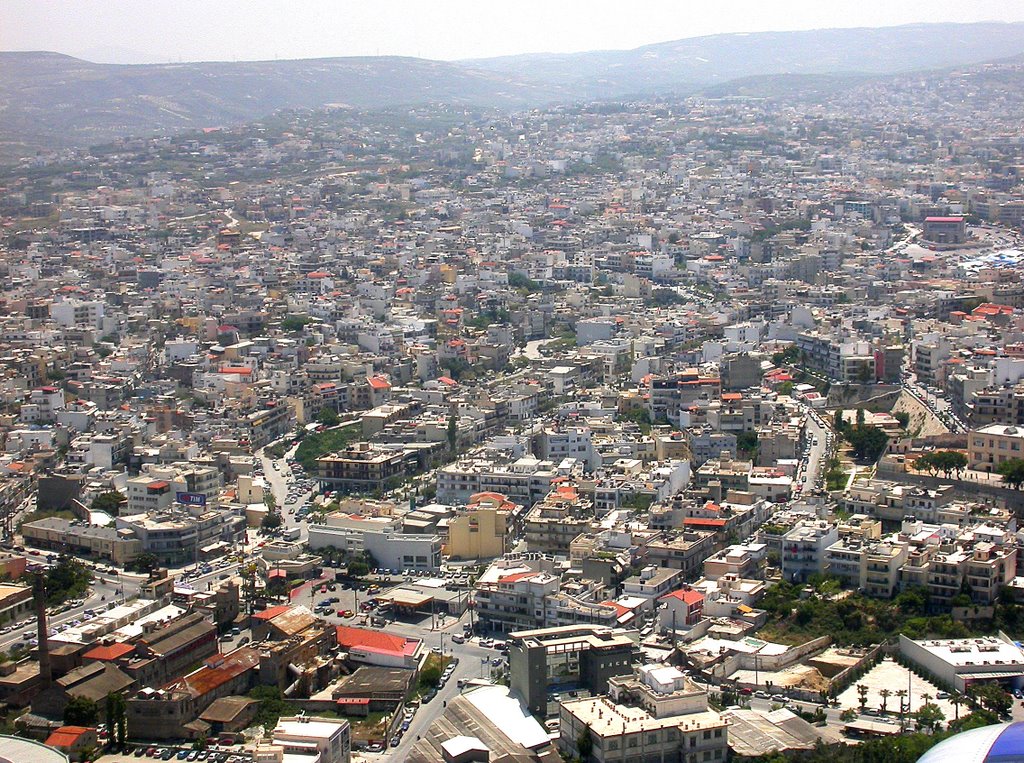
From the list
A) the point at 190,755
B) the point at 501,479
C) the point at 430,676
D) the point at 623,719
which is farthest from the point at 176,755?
the point at 501,479

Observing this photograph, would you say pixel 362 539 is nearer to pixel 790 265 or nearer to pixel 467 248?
pixel 790 265

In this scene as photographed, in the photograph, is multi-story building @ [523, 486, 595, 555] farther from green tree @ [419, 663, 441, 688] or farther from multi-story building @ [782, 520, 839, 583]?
green tree @ [419, 663, 441, 688]

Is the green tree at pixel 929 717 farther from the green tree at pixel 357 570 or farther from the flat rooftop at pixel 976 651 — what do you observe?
the green tree at pixel 357 570

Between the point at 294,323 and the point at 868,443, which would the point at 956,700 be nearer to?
the point at 868,443

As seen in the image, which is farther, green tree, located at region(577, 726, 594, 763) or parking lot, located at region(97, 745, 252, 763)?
parking lot, located at region(97, 745, 252, 763)

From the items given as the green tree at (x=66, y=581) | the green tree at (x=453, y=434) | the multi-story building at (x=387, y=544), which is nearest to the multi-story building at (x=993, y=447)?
the multi-story building at (x=387, y=544)

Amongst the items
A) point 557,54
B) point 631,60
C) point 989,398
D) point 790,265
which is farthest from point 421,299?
point 557,54

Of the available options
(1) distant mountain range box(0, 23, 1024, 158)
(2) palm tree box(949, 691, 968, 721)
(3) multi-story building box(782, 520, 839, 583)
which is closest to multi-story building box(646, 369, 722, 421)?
(3) multi-story building box(782, 520, 839, 583)
